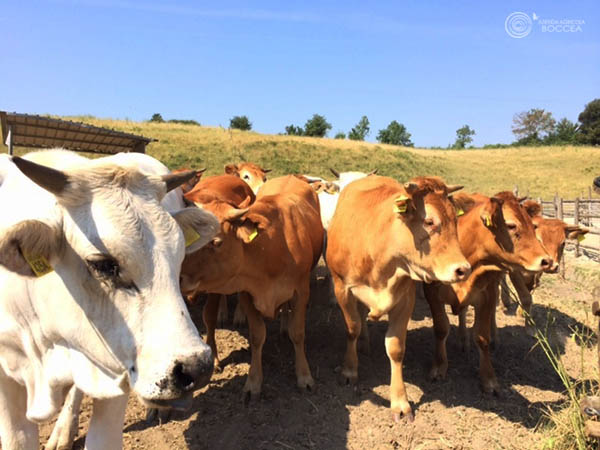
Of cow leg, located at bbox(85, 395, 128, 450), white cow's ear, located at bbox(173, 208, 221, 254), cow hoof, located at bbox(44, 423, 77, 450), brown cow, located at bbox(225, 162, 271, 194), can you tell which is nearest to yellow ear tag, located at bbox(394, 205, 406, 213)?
white cow's ear, located at bbox(173, 208, 221, 254)

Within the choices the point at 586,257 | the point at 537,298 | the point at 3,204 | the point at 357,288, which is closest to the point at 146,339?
the point at 3,204

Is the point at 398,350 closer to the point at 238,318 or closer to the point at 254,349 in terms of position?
the point at 254,349

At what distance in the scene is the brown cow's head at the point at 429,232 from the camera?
3.90 meters

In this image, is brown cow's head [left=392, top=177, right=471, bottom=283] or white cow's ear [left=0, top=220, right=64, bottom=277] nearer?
white cow's ear [left=0, top=220, right=64, bottom=277]

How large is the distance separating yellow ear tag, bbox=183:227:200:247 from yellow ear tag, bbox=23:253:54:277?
800 mm

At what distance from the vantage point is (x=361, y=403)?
14.9 feet

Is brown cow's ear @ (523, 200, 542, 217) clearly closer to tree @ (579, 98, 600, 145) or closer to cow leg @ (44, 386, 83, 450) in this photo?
cow leg @ (44, 386, 83, 450)

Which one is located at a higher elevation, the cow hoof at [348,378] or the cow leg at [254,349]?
the cow leg at [254,349]

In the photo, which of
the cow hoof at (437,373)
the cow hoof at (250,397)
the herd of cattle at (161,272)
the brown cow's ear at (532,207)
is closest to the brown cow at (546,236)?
the brown cow's ear at (532,207)

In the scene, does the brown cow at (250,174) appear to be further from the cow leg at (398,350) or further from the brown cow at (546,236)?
the cow leg at (398,350)

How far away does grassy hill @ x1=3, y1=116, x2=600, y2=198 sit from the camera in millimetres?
31688

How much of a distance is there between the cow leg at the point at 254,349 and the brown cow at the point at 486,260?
193cm

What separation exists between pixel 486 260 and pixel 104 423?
12.9ft

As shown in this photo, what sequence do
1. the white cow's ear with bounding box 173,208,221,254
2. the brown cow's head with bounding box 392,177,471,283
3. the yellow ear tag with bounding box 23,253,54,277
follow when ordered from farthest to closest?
the brown cow's head with bounding box 392,177,471,283 → the white cow's ear with bounding box 173,208,221,254 → the yellow ear tag with bounding box 23,253,54,277
